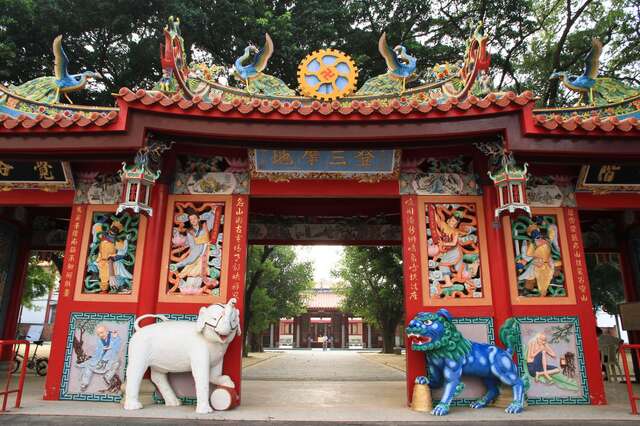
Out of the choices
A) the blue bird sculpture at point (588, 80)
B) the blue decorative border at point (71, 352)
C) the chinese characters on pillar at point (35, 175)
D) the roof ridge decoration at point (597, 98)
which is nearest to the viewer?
the blue decorative border at point (71, 352)

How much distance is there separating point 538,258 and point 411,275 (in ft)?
5.95

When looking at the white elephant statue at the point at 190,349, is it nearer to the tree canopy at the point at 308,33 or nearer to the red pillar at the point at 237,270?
the red pillar at the point at 237,270

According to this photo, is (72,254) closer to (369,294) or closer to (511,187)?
(511,187)

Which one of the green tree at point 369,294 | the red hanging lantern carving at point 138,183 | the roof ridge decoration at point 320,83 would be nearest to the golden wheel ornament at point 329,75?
the roof ridge decoration at point 320,83

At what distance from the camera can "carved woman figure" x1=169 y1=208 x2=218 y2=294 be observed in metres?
5.99

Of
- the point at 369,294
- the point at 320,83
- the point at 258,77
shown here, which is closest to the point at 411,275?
the point at 320,83

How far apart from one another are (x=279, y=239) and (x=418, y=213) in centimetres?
371

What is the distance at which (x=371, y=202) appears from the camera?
8328mm

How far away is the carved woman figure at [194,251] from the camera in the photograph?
5.99 m

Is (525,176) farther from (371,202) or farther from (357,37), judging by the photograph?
(357,37)

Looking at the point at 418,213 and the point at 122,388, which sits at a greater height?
the point at 418,213

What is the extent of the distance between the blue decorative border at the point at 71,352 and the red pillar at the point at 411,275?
3745mm

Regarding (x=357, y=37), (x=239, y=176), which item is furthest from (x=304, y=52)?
(x=239, y=176)

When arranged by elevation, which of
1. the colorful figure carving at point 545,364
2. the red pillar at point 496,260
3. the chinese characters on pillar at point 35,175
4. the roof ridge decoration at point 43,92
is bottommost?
the colorful figure carving at point 545,364
